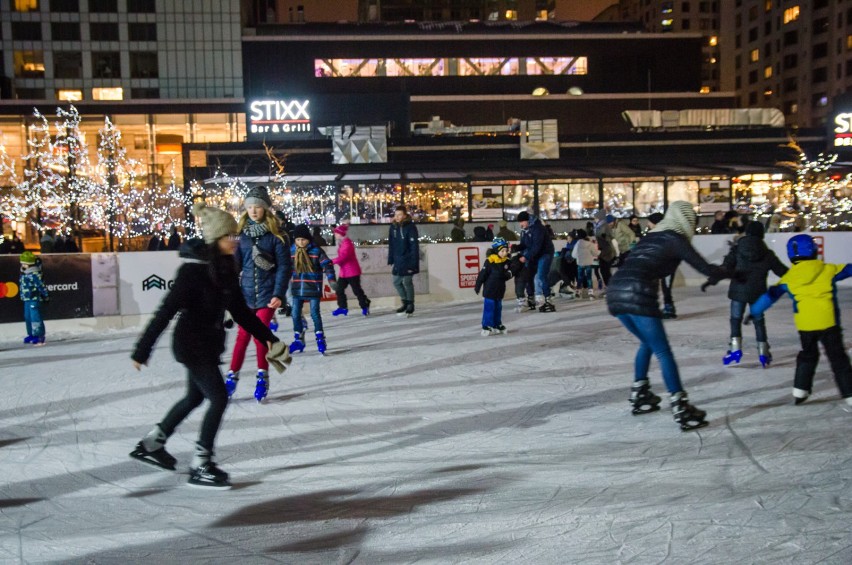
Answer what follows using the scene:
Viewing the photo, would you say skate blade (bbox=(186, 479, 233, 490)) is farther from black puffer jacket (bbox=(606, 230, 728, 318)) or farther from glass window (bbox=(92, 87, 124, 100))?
glass window (bbox=(92, 87, 124, 100))

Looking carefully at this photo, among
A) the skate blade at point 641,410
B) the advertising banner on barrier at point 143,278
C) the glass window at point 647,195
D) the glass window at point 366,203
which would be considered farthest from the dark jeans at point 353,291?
the glass window at point 647,195

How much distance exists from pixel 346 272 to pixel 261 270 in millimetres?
6432

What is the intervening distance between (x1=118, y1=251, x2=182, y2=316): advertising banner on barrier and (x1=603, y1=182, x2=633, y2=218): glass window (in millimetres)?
21689

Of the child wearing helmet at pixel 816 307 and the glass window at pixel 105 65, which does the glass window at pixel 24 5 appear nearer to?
the glass window at pixel 105 65

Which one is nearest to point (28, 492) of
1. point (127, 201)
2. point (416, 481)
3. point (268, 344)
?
point (268, 344)

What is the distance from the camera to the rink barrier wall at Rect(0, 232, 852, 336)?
46.0ft

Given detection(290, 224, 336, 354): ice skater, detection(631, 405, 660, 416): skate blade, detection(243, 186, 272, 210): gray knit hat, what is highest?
detection(243, 186, 272, 210): gray knit hat

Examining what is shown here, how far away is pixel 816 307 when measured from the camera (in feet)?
21.2

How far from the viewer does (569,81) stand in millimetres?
54969

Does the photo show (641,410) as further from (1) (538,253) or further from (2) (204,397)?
(1) (538,253)

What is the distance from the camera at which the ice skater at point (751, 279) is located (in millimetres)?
8258

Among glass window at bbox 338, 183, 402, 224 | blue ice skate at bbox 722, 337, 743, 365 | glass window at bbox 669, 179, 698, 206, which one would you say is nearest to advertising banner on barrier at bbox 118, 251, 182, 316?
blue ice skate at bbox 722, 337, 743, 365

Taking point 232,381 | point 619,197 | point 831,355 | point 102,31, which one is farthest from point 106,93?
point 831,355

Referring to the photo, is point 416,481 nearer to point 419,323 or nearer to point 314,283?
point 314,283
